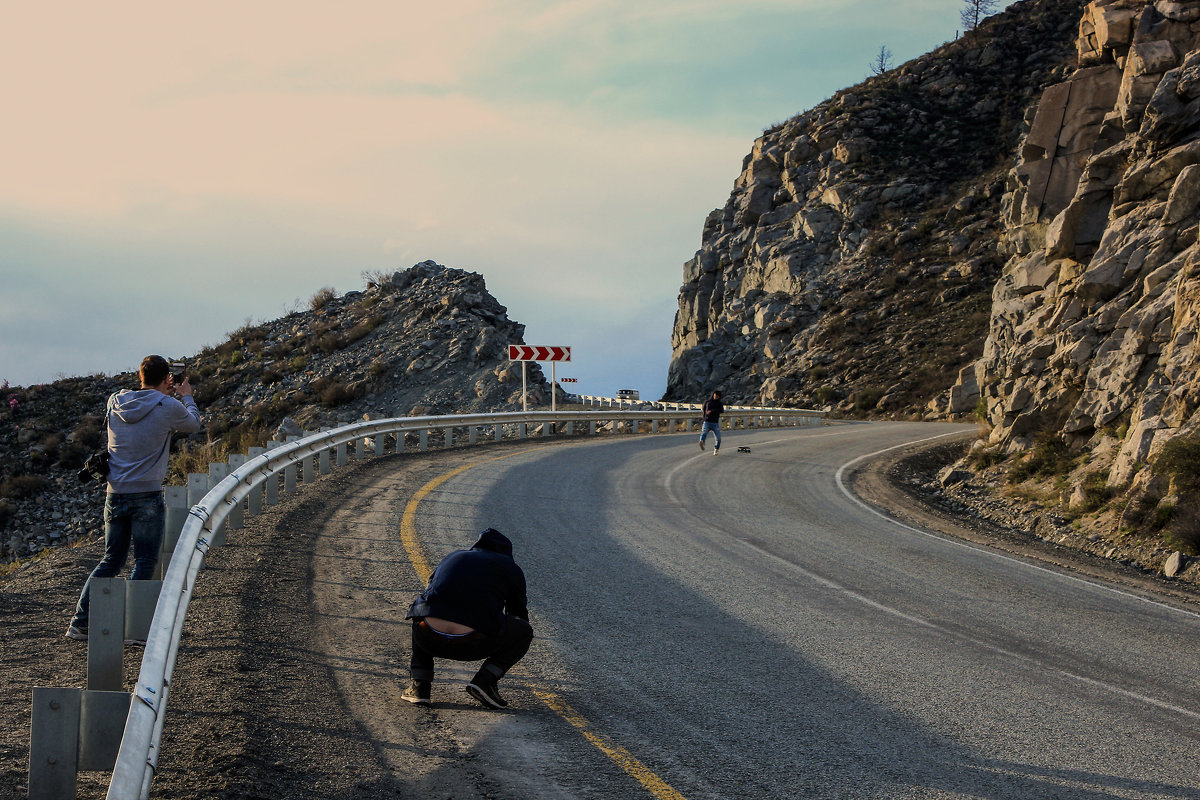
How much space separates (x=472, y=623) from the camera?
573cm

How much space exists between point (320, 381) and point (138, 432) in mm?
31592

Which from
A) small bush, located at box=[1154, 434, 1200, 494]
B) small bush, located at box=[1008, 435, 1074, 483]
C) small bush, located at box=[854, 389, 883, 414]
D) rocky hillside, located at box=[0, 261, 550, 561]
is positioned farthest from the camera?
small bush, located at box=[854, 389, 883, 414]

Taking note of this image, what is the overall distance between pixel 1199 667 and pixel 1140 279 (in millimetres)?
13999

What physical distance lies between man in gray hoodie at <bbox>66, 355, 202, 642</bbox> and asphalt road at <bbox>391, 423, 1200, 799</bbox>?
289 centimetres

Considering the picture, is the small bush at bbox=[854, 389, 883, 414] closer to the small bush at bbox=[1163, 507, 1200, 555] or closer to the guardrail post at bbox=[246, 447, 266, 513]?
the small bush at bbox=[1163, 507, 1200, 555]

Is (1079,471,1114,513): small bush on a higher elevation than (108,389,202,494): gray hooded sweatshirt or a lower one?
lower

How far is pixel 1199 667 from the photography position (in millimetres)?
7508

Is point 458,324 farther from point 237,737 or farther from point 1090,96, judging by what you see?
point 237,737

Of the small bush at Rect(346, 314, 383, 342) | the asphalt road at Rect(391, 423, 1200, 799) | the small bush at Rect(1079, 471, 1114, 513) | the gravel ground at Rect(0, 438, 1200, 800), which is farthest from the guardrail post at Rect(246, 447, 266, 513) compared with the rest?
the small bush at Rect(346, 314, 383, 342)

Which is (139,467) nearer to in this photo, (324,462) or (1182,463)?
(324,462)

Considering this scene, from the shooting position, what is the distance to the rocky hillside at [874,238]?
55219 mm

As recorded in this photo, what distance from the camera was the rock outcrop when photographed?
16.7 meters

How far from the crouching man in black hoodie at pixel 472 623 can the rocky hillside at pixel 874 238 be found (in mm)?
44659

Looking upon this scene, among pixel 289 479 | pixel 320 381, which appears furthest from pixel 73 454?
pixel 289 479
